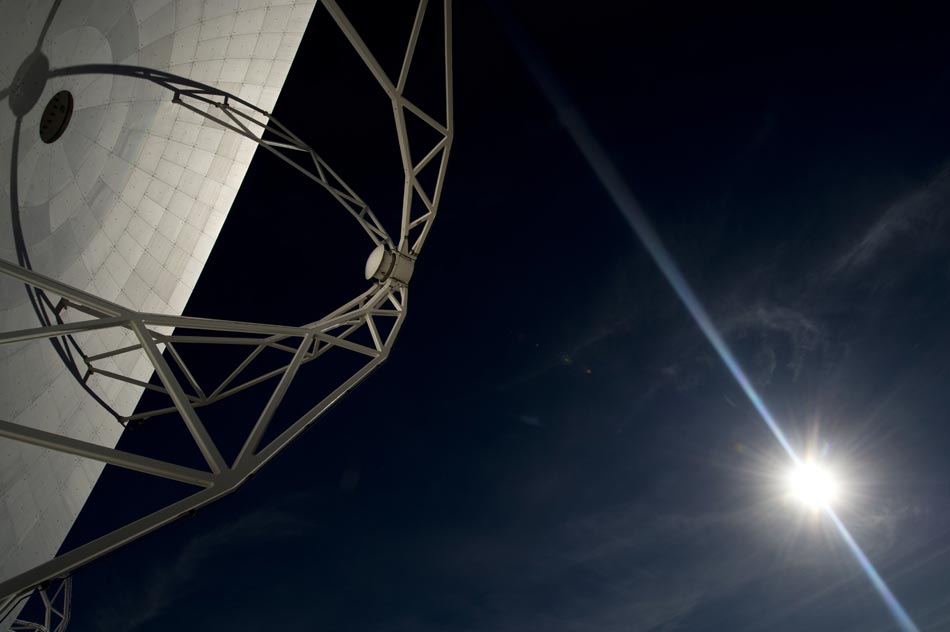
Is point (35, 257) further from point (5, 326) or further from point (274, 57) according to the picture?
point (274, 57)

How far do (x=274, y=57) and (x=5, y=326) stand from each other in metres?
9.41

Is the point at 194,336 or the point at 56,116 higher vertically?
the point at 56,116

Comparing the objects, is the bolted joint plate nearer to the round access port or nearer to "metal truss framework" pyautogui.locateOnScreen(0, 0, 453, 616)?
"metal truss framework" pyautogui.locateOnScreen(0, 0, 453, 616)

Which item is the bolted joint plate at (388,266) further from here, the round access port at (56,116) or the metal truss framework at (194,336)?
the round access port at (56,116)

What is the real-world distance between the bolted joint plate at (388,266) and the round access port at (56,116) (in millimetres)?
8406

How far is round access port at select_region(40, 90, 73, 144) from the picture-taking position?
1419 centimetres

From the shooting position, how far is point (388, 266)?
1598cm

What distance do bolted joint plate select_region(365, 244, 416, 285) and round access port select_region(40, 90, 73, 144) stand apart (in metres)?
8.41

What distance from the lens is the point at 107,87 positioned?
14289 millimetres

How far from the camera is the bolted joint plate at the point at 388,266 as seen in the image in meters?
16.0

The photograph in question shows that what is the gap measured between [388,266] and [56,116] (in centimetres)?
910

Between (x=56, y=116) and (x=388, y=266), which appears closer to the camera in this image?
(x=56, y=116)

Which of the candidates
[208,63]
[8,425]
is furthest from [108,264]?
[8,425]

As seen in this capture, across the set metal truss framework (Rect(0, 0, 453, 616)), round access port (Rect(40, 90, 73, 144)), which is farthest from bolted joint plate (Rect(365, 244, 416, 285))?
round access port (Rect(40, 90, 73, 144))
